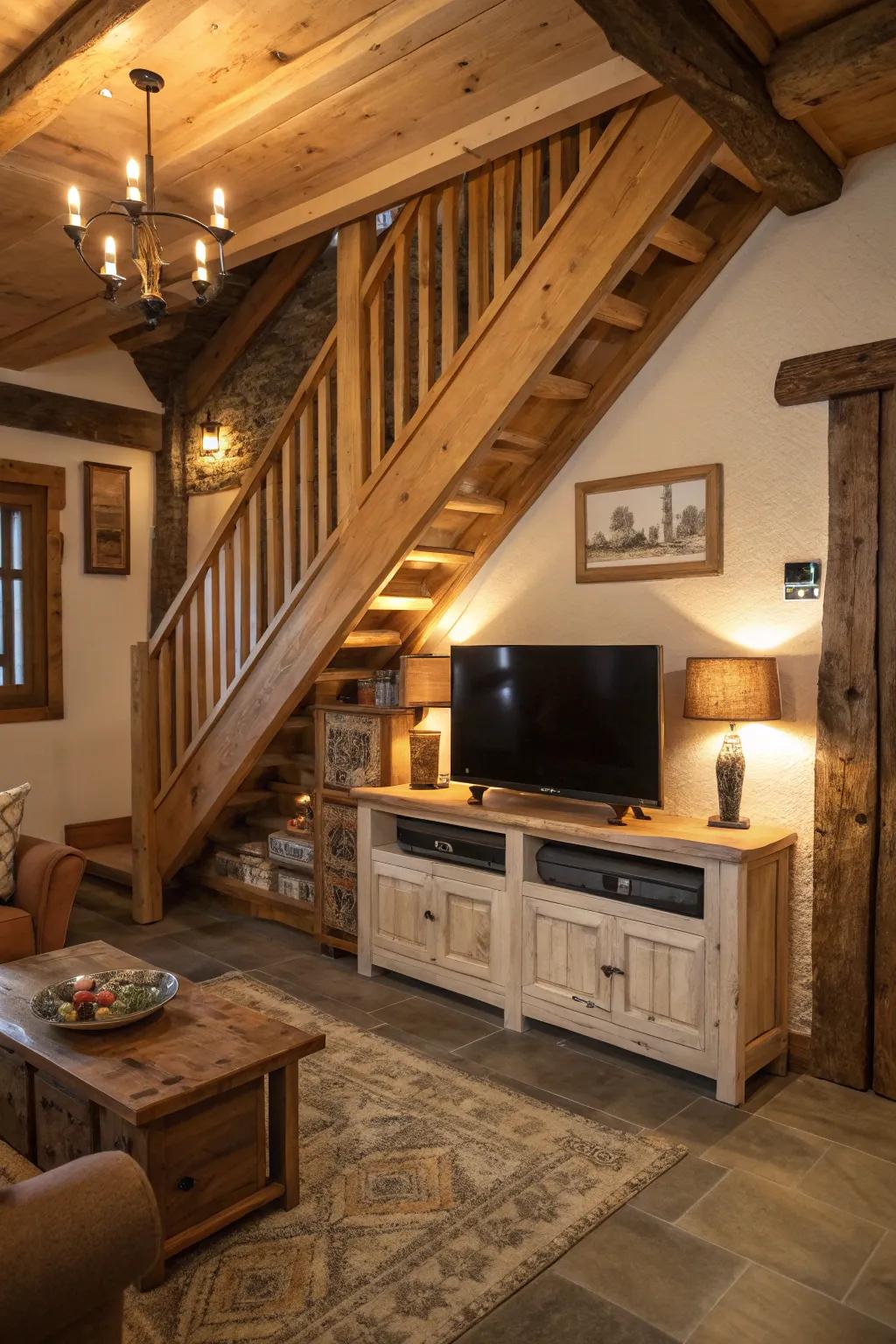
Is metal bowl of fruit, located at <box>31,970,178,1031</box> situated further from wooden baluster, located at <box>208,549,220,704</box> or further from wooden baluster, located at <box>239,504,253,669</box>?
wooden baluster, located at <box>208,549,220,704</box>

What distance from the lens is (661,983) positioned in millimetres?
3105

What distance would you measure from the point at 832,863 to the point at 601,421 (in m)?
1.87

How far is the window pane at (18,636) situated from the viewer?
18.5ft

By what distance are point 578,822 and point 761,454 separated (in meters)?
1.43

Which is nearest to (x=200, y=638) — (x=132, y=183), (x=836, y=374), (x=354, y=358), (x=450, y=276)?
(x=354, y=358)

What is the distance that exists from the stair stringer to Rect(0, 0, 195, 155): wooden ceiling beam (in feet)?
4.27

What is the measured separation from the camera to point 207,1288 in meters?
2.10

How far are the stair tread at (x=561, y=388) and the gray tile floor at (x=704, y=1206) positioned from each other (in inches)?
91.9

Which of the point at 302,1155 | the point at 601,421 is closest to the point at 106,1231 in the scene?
the point at 302,1155

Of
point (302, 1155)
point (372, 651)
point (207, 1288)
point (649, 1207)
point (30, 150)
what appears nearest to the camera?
point (207, 1288)

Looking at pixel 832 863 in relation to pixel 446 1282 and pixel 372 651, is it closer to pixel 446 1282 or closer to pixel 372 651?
pixel 446 1282

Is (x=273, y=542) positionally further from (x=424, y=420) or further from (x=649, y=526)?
(x=649, y=526)

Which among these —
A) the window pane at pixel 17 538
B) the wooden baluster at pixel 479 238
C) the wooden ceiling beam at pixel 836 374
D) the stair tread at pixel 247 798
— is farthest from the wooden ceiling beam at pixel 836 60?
the window pane at pixel 17 538

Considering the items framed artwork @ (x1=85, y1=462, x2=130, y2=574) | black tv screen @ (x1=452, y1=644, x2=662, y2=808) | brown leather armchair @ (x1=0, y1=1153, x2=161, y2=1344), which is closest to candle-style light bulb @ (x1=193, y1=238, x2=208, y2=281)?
black tv screen @ (x1=452, y1=644, x2=662, y2=808)
